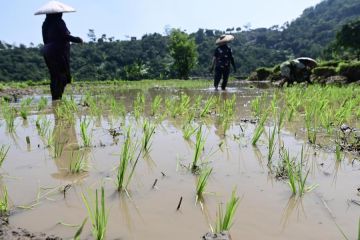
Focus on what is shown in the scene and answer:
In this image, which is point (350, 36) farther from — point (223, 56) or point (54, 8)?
point (54, 8)

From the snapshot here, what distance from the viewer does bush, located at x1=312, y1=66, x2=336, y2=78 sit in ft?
40.3

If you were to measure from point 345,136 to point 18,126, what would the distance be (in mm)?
2996

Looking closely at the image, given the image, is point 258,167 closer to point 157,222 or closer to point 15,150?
point 157,222

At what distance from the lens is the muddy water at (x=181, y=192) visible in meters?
1.44

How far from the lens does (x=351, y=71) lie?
36.5 ft

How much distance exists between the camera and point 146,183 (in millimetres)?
1972

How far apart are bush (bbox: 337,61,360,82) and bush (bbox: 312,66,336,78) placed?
2.12ft

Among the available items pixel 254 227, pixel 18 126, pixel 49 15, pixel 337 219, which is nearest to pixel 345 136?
pixel 337 219

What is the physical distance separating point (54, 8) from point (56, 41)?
1.95ft

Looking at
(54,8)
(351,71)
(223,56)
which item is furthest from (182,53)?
(54,8)

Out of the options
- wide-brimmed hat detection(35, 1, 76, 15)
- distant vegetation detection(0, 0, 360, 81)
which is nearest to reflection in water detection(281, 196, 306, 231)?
wide-brimmed hat detection(35, 1, 76, 15)

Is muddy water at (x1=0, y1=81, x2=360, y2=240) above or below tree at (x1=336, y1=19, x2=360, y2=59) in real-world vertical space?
below

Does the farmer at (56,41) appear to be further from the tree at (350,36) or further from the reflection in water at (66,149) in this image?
the tree at (350,36)

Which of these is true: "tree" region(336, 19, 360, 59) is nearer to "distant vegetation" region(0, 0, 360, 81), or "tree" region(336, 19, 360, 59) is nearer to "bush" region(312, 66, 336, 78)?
"distant vegetation" region(0, 0, 360, 81)
